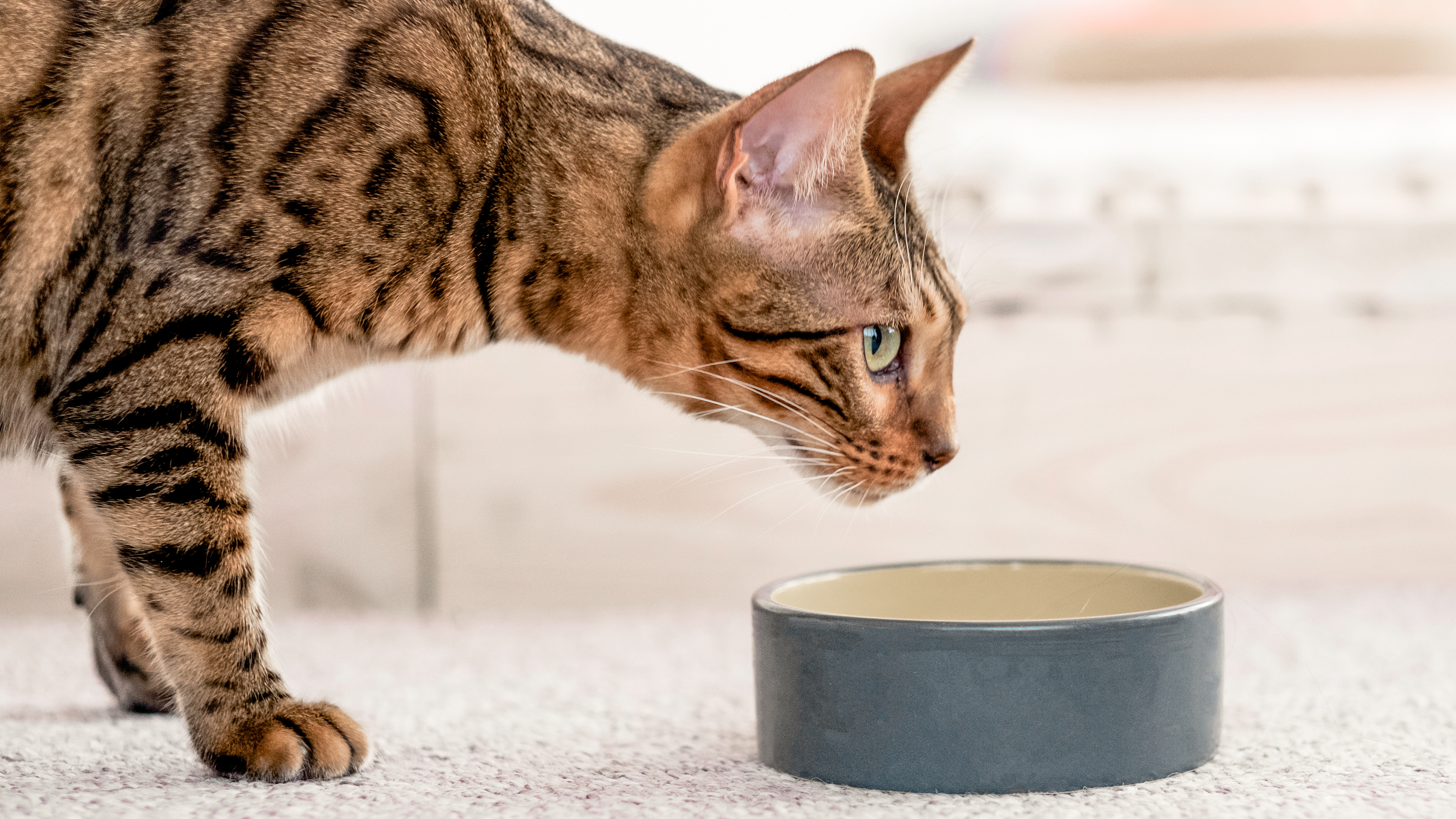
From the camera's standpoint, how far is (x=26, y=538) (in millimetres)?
1611

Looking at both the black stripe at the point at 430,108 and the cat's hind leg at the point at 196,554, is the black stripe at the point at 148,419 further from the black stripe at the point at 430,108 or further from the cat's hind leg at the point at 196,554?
the black stripe at the point at 430,108

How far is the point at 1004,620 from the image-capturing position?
2.82ft

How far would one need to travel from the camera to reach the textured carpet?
2.72ft

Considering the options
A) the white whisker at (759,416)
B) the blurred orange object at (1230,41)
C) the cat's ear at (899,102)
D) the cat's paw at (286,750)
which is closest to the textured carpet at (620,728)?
the cat's paw at (286,750)

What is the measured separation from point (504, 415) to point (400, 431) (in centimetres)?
13

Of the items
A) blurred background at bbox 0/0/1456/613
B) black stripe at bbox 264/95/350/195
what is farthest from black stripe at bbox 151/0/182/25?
blurred background at bbox 0/0/1456/613

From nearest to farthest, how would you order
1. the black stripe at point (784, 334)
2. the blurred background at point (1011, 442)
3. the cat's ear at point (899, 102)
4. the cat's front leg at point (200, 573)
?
the cat's front leg at point (200, 573) → the black stripe at point (784, 334) → the cat's ear at point (899, 102) → the blurred background at point (1011, 442)

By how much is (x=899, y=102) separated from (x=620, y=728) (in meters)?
0.55

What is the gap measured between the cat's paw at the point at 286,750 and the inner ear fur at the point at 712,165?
1.39 feet

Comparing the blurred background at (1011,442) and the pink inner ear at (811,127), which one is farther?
the blurred background at (1011,442)

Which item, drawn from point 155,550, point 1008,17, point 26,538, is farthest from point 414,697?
point 1008,17

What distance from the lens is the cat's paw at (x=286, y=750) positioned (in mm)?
896

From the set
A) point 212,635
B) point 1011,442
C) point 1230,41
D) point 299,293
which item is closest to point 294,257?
point 299,293

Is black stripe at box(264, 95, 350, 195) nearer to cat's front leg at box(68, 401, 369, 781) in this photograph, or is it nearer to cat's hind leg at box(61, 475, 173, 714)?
cat's front leg at box(68, 401, 369, 781)
